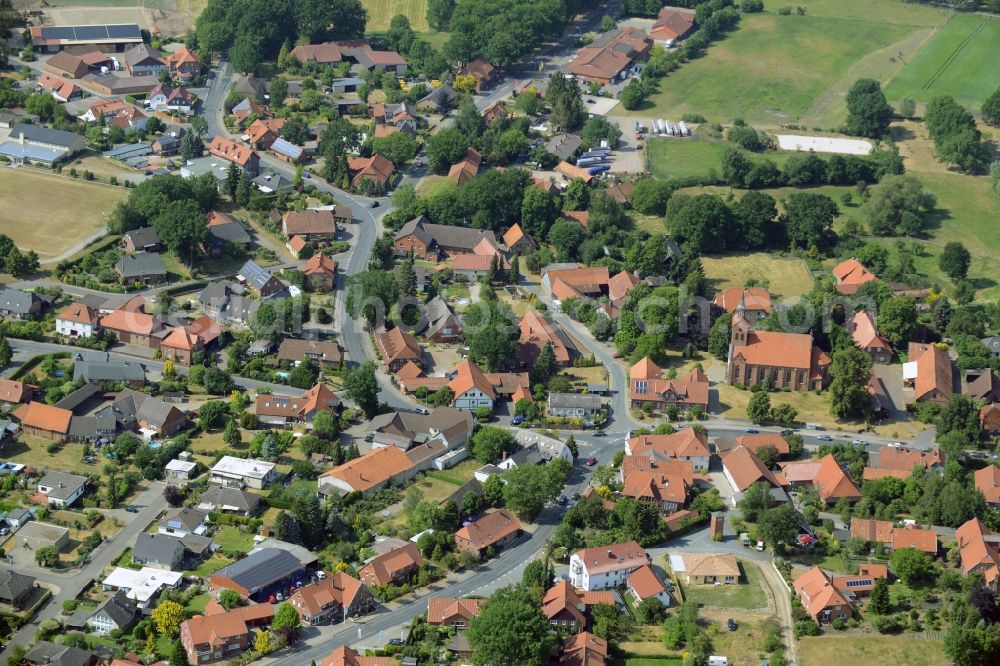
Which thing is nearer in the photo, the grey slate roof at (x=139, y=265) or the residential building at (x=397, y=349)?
the residential building at (x=397, y=349)

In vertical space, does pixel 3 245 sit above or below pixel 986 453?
above

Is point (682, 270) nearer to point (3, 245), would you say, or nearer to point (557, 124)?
point (557, 124)

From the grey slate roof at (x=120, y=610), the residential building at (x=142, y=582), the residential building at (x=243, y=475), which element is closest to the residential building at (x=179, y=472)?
the residential building at (x=243, y=475)

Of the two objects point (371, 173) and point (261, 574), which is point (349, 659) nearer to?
point (261, 574)

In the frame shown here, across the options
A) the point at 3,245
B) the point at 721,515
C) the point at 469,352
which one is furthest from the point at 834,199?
the point at 3,245

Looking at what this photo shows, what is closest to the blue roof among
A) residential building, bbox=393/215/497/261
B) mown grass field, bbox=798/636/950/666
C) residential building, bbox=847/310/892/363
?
residential building, bbox=393/215/497/261

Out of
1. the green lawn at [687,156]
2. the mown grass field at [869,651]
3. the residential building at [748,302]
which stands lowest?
the mown grass field at [869,651]

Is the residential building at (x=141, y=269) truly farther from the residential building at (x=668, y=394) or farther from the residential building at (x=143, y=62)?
the residential building at (x=143, y=62)
